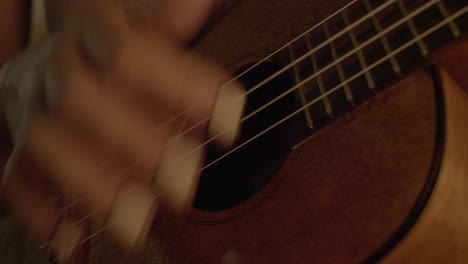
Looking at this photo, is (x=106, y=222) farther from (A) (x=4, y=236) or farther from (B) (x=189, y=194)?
(A) (x=4, y=236)

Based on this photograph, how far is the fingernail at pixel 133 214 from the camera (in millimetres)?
554

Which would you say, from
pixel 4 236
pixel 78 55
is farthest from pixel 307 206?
pixel 4 236

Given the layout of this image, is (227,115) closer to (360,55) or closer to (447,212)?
(360,55)

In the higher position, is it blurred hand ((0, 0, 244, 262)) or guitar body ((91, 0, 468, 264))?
blurred hand ((0, 0, 244, 262))

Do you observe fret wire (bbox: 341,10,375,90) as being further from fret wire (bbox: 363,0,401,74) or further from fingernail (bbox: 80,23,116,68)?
fingernail (bbox: 80,23,116,68)

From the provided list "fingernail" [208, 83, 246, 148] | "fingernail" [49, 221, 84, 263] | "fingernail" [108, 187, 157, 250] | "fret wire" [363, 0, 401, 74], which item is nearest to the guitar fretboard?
"fret wire" [363, 0, 401, 74]

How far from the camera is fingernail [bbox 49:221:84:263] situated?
25.5 inches

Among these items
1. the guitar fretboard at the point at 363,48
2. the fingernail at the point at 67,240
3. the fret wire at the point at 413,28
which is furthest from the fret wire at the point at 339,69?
the fingernail at the point at 67,240

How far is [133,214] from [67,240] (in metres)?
0.18

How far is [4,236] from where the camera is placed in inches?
30.6

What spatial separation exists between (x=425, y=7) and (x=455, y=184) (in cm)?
23

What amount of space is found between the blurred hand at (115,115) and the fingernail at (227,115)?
0.08 m

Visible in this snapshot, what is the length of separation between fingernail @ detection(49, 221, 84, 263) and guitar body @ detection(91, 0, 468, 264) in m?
0.15

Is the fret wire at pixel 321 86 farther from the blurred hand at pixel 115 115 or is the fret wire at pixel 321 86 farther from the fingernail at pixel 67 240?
the fingernail at pixel 67 240
